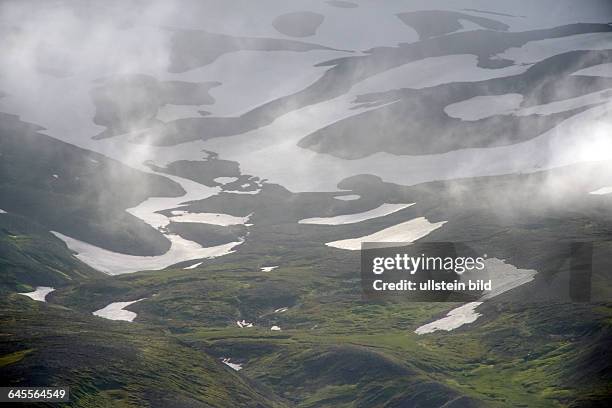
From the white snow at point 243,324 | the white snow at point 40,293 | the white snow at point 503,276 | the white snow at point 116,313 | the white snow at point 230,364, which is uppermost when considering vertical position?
the white snow at point 503,276

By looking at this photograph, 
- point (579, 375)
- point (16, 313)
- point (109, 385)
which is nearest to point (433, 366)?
point (579, 375)

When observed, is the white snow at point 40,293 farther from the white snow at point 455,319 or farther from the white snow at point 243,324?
the white snow at point 455,319

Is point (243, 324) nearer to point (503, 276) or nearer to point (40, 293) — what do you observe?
point (40, 293)

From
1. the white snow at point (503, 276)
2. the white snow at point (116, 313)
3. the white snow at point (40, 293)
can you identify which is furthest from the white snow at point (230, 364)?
the white snow at point (503, 276)

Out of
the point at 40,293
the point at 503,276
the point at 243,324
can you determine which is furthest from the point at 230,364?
the point at 503,276

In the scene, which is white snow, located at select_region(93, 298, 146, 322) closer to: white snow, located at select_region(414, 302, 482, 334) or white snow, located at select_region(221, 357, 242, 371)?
white snow, located at select_region(221, 357, 242, 371)

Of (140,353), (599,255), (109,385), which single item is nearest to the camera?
(109,385)

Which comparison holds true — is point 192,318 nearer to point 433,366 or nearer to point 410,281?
point 410,281
